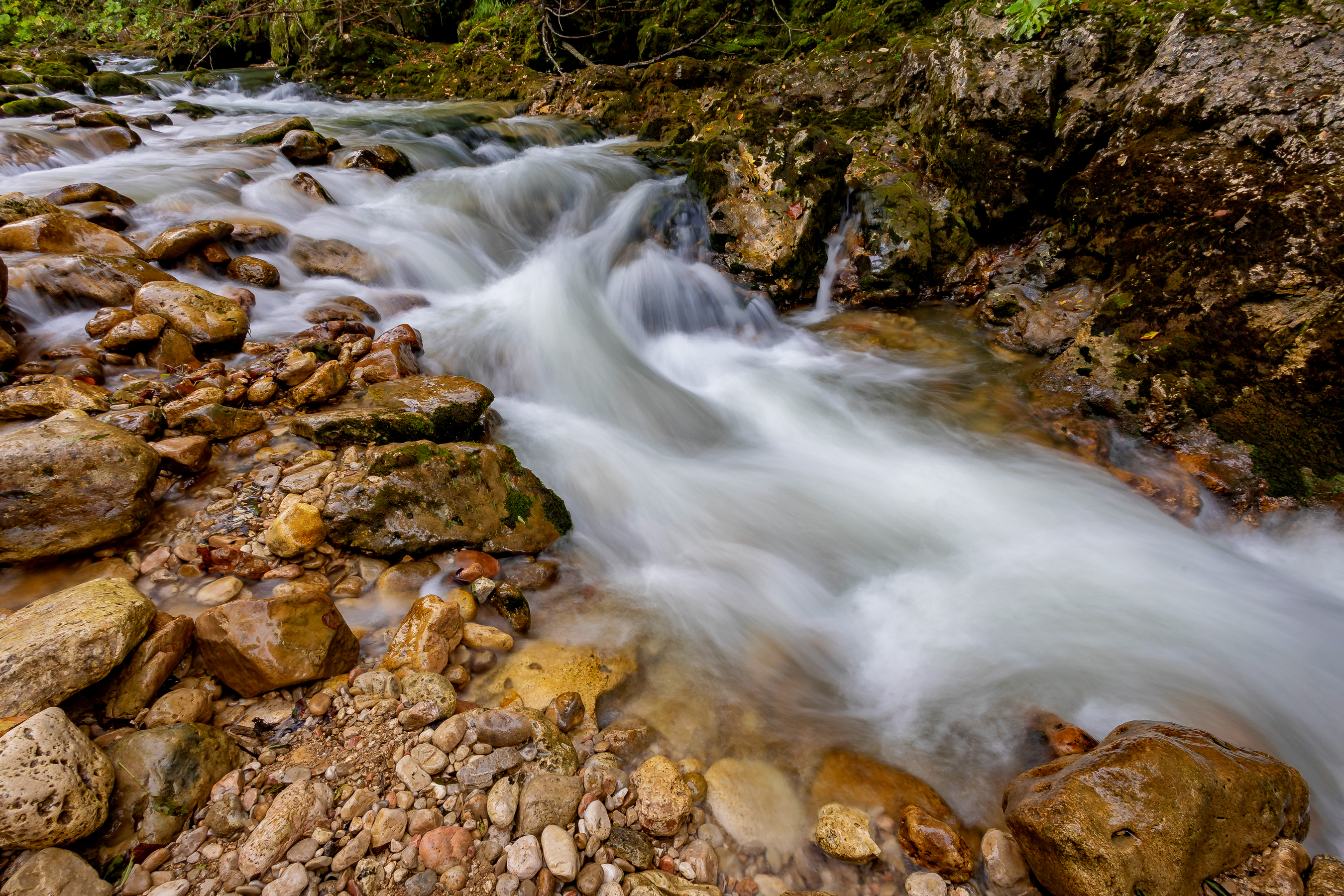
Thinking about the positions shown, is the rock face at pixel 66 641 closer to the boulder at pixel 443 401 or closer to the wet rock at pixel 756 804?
the boulder at pixel 443 401

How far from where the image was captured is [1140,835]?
1.75m

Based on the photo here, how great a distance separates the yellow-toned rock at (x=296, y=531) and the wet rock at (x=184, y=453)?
0.66 m

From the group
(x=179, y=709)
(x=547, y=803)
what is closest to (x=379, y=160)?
(x=179, y=709)

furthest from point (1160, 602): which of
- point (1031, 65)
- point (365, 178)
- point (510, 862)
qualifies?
point (365, 178)

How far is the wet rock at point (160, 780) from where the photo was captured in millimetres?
1600

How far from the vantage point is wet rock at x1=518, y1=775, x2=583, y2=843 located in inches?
73.5

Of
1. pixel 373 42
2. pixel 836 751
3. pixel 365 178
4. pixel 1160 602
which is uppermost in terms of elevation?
pixel 373 42

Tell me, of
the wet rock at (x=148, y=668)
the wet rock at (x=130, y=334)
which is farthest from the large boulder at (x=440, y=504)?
the wet rock at (x=130, y=334)

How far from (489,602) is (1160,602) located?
4015 millimetres

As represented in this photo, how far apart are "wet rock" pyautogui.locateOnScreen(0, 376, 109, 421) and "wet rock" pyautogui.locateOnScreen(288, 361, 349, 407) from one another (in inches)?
36.1

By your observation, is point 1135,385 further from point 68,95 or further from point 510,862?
point 68,95

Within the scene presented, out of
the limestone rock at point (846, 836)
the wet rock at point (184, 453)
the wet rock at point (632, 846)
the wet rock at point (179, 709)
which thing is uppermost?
the wet rock at point (184, 453)

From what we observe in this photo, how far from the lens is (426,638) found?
2441mm

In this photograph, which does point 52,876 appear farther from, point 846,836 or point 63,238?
point 63,238
